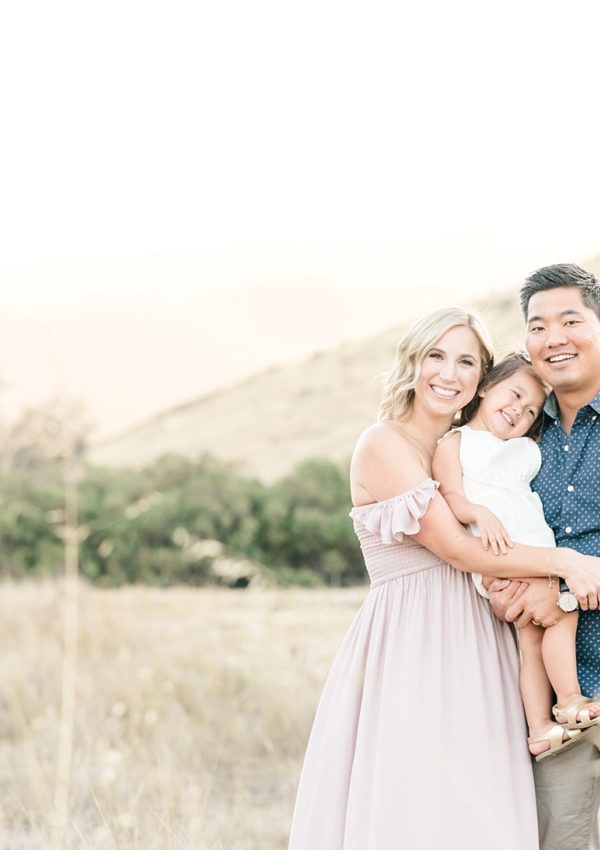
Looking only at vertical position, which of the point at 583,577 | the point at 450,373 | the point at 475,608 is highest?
the point at 450,373

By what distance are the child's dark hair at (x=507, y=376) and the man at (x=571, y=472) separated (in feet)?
0.20

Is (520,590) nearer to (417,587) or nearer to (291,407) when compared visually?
(417,587)

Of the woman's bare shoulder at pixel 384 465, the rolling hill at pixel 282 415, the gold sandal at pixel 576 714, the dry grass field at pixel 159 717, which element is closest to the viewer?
the gold sandal at pixel 576 714

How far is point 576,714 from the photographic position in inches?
128

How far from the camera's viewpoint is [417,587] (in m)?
3.58

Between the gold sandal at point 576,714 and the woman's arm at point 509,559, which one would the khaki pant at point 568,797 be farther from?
the woman's arm at point 509,559

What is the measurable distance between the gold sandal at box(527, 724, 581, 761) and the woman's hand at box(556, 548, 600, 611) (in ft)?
1.14

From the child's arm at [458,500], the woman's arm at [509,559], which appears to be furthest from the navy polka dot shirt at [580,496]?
the child's arm at [458,500]

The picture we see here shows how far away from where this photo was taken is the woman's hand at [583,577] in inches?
129

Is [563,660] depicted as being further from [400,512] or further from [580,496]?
[400,512]

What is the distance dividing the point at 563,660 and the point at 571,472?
0.56m

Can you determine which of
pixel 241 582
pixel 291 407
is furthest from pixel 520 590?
pixel 291 407

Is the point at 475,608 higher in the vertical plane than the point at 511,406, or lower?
lower

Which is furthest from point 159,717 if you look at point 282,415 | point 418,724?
point 282,415
